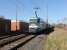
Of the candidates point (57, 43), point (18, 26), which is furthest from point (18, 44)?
point (18, 26)

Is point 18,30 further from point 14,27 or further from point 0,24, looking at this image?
point 0,24

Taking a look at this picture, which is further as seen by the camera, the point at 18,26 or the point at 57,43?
the point at 18,26

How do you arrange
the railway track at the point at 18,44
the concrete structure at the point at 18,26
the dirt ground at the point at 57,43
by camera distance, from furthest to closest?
the concrete structure at the point at 18,26, the railway track at the point at 18,44, the dirt ground at the point at 57,43

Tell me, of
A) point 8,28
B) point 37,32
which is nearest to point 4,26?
point 8,28

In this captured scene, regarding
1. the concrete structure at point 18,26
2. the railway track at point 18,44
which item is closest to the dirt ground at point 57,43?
the railway track at point 18,44

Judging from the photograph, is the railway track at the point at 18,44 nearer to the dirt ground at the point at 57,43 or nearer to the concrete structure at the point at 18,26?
the dirt ground at the point at 57,43

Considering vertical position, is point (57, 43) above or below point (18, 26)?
above

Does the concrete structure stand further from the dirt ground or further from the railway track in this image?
the dirt ground

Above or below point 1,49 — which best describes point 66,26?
above

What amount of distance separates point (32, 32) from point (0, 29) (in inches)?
260

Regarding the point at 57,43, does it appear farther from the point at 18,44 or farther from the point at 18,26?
the point at 18,26

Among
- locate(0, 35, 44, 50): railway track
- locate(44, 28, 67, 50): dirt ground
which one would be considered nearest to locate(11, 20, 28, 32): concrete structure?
locate(0, 35, 44, 50): railway track

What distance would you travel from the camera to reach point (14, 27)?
45469 mm

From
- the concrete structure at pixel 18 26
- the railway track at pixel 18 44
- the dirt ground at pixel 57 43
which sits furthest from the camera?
the concrete structure at pixel 18 26
